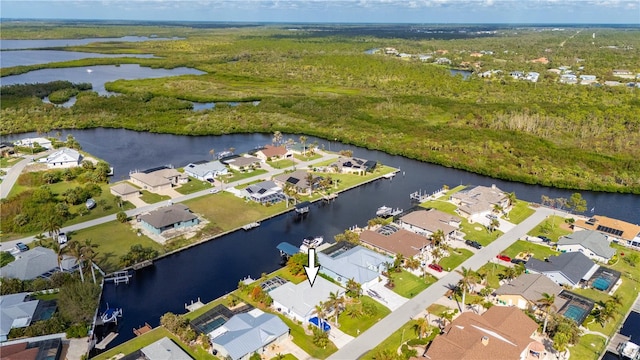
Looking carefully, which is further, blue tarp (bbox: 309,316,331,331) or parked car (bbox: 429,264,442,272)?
parked car (bbox: 429,264,442,272)

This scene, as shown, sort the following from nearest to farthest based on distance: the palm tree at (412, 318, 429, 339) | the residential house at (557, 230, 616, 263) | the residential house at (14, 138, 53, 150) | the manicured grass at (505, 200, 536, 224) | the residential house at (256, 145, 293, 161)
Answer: the palm tree at (412, 318, 429, 339) → the residential house at (557, 230, 616, 263) → the manicured grass at (505, 200, 536, 224) → the residential house at (256, 145, 293, 161) → the residential house at (14, 138, 53, 150)

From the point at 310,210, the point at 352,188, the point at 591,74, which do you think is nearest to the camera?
the point at 310,210

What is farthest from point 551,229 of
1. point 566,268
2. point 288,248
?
point 288,248

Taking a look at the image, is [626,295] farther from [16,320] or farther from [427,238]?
[16,320]

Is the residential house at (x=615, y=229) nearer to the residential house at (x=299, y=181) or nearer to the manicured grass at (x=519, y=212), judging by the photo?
the manicured grass at (x=519, y=212)

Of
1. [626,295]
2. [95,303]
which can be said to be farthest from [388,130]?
[95,303]

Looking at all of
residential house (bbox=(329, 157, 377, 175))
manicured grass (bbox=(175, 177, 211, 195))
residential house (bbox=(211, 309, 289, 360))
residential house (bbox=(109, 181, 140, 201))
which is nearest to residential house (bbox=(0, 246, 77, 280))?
residential house (bbox=(109, 181, 140, 201))

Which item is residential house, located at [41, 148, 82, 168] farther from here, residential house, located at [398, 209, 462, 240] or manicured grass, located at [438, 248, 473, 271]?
manicured grass, located at [438, 248, 473, 271]
